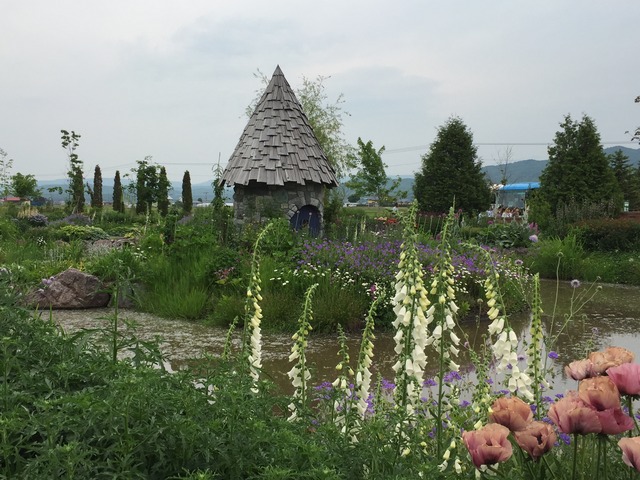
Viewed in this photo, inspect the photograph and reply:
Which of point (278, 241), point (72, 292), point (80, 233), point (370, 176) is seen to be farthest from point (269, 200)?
point (370, 176)

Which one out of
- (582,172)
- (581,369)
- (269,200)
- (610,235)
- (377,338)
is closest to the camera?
(581,369)

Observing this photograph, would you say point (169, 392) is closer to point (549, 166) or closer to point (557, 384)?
point (557, 384)

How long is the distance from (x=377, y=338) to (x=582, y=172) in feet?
60.2

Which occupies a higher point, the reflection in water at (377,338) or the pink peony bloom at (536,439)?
the pink peony bloom at (536,439)

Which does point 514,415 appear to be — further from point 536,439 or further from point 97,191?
point 97,191

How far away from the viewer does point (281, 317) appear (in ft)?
26.7

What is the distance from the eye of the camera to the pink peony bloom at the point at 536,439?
59.6 inches

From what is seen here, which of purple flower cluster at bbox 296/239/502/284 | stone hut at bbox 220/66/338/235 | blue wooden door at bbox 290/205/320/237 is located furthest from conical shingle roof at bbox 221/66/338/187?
purple flower cluster at bbox 296/239/502/284

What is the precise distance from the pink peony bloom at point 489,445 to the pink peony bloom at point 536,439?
0.07 meters

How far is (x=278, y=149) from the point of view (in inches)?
498

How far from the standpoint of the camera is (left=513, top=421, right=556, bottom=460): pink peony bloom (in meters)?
1.51

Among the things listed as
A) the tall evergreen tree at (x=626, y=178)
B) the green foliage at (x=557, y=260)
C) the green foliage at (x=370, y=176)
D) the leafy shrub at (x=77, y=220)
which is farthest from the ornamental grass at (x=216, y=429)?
the tall evergreen tree at (x=626, y=178)

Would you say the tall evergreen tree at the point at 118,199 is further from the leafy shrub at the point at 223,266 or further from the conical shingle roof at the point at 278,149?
the leafy shrub at the point at 223,266

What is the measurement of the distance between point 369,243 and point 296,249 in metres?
1.36
